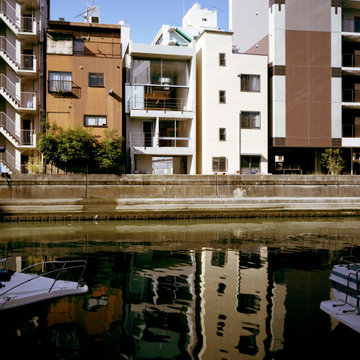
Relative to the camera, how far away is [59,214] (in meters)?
24.2

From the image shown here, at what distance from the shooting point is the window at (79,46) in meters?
31.7

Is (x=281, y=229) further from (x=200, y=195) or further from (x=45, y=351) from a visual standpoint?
(x=45, y=351)

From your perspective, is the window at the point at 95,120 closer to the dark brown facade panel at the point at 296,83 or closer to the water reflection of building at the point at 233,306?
the dark brown facade panel at the point at 296,83

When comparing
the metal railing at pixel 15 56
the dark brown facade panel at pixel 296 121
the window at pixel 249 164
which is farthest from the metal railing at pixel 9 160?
the dark brown facade panel at pixel 296 121

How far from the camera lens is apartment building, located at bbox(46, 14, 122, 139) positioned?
30812 mm

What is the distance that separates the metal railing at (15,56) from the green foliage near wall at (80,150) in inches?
239

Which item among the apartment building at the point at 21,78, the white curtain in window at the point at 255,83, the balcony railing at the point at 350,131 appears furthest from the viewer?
the balcony railing at the point at 350,131

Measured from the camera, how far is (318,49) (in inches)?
1364

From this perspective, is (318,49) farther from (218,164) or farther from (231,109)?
(218,164)

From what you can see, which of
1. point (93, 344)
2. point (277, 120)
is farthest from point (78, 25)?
point (93, 344)

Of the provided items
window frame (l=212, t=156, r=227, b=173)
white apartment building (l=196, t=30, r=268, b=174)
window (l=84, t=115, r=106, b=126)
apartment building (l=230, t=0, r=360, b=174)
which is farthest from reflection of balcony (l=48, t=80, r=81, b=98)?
apartment building (l=230, t=0, r=360, b=174)

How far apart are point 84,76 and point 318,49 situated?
68.0ft

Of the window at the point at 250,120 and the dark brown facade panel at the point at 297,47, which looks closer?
the window at the point at 250,120

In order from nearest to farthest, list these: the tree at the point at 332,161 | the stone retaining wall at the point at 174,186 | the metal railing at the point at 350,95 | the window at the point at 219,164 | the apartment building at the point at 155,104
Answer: the stone retaining wall at the point at 174,186, the apartment building at the point at 155,104, the window at the point at 219,164, the tree at the point at 332,161, the metal railing at the point at 350,95
